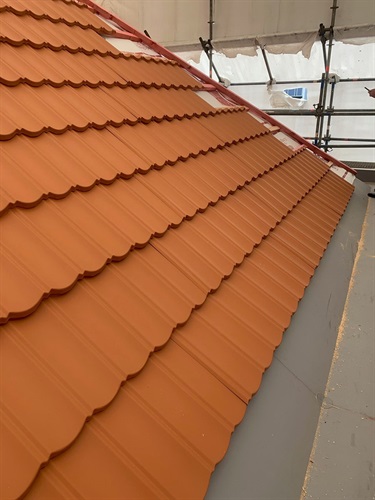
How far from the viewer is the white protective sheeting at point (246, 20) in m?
6.45

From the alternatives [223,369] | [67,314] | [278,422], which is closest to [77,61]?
[67,314]

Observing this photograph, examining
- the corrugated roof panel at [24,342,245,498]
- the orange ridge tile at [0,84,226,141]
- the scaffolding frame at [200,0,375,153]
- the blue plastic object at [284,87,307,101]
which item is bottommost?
the corrugated roof panel at [24,342,245,498]

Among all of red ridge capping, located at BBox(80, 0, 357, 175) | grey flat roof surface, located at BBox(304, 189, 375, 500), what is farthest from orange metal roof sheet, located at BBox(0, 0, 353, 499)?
red ridge capping, located at BBox(80, 0, 357, 175)

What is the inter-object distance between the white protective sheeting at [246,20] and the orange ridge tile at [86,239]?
19.6 feet

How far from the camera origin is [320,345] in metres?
1.89

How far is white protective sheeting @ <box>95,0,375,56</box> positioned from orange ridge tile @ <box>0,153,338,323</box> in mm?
5976

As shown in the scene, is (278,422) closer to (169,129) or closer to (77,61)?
(169,129)

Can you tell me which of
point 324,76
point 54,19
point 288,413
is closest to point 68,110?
point 54,19

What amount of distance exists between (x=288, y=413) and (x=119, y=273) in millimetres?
796

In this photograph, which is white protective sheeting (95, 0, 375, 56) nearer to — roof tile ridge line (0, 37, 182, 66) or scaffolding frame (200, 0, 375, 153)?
scaffolding frame (200, 0, 375, 153)

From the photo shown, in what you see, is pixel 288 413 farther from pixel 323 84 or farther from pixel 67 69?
pixel 323 84

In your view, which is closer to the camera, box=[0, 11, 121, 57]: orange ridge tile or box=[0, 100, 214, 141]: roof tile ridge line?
box=[0, 100, 214, 141]: roof tile ridge line

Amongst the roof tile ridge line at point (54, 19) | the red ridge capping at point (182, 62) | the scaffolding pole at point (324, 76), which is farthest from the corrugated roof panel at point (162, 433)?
the scaffolding pole at point (324, 76)

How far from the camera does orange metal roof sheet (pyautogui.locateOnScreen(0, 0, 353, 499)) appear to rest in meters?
0.96
